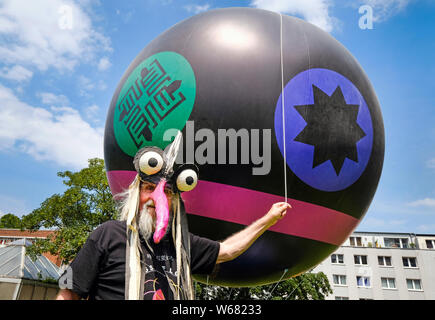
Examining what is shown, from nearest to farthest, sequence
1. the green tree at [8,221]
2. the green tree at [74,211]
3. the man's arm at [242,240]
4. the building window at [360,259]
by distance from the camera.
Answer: the man's arm at [242,240]
the green tree at [74,211]
the building window at [360,259]
the green tree at [8,221]

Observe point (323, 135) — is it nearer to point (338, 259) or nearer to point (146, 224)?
point (146, 224)

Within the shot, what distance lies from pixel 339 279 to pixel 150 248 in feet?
117

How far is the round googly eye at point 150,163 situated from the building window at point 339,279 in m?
35.3

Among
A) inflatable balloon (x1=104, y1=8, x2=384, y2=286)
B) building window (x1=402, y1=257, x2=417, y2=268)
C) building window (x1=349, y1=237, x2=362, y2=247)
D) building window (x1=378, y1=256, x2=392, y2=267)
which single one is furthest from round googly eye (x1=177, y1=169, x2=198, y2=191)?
building window (x1=349, y1=237, x2=362, y2=247)

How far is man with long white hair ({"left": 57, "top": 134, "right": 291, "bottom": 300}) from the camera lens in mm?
1521

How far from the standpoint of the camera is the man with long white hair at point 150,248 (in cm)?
152

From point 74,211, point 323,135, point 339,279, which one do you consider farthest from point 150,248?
point 339,279

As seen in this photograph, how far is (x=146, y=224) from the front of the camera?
1712mm

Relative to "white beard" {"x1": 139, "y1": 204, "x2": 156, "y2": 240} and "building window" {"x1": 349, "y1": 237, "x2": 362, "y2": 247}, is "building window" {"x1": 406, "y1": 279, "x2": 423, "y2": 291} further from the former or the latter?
"white beard" {"x1": 139, "y1": 204, "x2": 156, "y2": 240}

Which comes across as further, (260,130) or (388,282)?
(388,282)

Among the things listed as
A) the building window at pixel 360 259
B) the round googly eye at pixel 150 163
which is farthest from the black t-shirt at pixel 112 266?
the building window at pixel 360 259

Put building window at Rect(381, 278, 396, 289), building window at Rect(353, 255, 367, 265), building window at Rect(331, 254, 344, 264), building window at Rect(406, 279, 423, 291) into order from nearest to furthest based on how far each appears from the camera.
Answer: building window at Rect(406, 279, 423, 291) → building window at Rect(381, 278, 396, 289) → building window at Rect(353, 255, 367, 265) → building window at Rect(331, 254, 344, 264)

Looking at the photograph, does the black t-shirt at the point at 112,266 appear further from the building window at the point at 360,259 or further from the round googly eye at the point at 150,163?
the building window at the point at 360,259

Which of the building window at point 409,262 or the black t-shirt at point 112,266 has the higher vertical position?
the building window at point 409,262
